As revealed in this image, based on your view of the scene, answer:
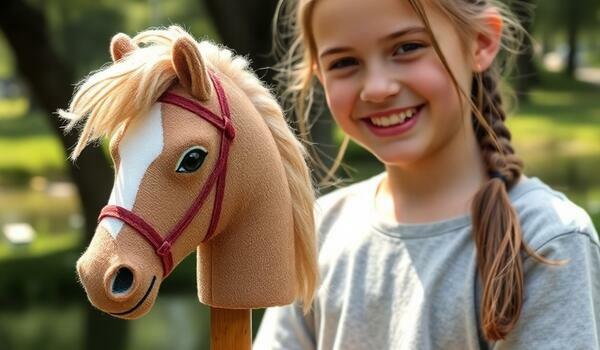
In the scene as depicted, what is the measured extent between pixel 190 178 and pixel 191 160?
0.02 m

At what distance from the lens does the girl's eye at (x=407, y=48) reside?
163 cm

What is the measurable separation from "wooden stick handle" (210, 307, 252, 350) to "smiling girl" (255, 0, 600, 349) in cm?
35

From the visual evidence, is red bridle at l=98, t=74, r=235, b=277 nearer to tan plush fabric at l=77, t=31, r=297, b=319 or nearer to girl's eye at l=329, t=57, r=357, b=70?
tan plush fabric at l=77, t=31, r=297, b=319

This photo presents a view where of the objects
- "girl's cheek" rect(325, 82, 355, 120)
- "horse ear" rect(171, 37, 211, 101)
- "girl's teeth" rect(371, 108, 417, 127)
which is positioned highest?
"horse ear" rect(171, 37, 211, 101)

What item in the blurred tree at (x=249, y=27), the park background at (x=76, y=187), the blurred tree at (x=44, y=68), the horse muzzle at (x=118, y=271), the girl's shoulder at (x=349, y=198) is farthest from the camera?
the blurred tree at (x=44, y=68)

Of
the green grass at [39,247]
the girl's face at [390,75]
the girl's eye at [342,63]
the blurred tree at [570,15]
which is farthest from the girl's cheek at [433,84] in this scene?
the blurred tree at [570,15]

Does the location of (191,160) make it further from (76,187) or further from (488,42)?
(76,187)

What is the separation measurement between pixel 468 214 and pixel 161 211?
26.9 inches

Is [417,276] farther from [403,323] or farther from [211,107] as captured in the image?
[211,107]

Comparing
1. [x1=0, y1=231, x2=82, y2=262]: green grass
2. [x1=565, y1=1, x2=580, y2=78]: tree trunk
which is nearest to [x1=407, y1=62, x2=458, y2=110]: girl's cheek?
[x1=0, y1=231, x2=82, y2=262]: green grass

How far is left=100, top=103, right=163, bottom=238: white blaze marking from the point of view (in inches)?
48.9

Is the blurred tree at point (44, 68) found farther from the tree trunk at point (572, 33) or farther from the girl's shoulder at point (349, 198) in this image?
the tree trunk at point (572, 33)

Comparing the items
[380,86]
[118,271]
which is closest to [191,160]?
[118,271]

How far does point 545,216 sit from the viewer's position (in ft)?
5.48
